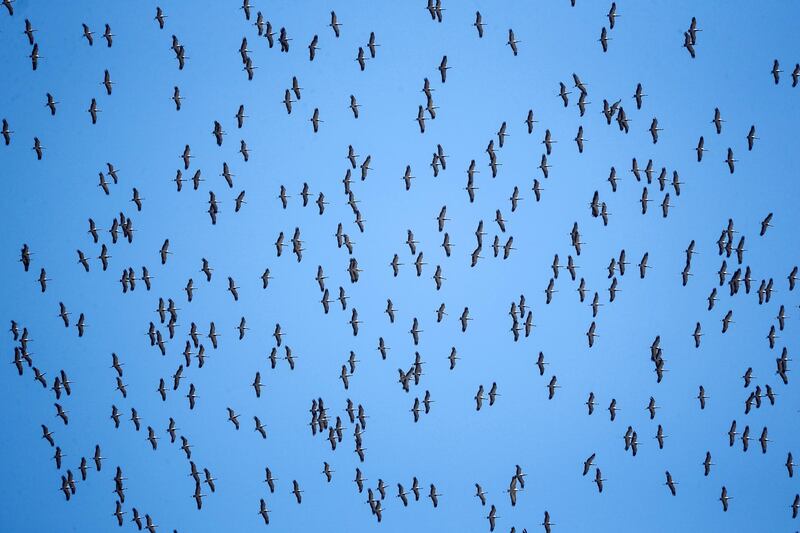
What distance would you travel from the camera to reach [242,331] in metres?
20.3

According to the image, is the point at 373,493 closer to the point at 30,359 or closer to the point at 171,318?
the point at 171,318

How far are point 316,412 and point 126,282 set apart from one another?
16.1 feet

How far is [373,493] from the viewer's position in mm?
20453

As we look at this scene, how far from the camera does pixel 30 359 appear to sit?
66.2 feet

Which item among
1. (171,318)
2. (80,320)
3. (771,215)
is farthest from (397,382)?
(771,215)

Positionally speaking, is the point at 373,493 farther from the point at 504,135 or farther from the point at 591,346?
the point at 504,135

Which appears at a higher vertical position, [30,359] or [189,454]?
[30,359]

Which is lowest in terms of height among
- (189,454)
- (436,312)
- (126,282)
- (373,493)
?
(373,493)

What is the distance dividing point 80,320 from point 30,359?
1.38m

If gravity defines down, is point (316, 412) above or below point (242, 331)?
below

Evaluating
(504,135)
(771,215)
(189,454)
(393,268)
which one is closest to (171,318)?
(189,454)

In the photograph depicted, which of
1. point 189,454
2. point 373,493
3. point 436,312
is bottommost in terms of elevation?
point 373,493

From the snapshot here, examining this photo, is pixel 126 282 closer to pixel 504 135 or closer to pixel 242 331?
pixel 242 331

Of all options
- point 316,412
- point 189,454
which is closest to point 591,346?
point 316,412
